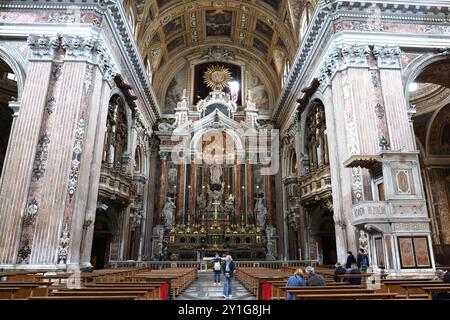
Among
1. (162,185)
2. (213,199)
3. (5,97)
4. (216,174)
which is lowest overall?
(213,199)

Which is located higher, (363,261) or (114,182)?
(114,182)

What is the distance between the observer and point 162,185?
65.0 feet

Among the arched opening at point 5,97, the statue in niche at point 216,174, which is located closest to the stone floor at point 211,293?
the statue in niche at point 216,174

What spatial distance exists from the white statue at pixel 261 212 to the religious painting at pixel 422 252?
1184 cm

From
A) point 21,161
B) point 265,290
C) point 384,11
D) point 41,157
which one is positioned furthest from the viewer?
point 384,11

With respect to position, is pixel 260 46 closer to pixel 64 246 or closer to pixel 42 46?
pixel 42 46

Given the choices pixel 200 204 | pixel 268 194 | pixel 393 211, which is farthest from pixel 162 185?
pixel 393 211

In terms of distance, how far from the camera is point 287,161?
18.8 m

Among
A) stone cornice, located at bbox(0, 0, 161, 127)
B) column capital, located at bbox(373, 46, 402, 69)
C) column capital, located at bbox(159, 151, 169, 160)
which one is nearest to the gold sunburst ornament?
column capital, located at bbox(159, 151, 169, 160)

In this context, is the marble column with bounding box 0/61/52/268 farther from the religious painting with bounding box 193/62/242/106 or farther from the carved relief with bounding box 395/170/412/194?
the religious painting with bounding box 193/62/242/106

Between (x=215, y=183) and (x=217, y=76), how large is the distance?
8.17m

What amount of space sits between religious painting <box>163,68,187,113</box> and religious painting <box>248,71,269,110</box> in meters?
4.88

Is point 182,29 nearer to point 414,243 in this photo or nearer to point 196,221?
point 196,221
